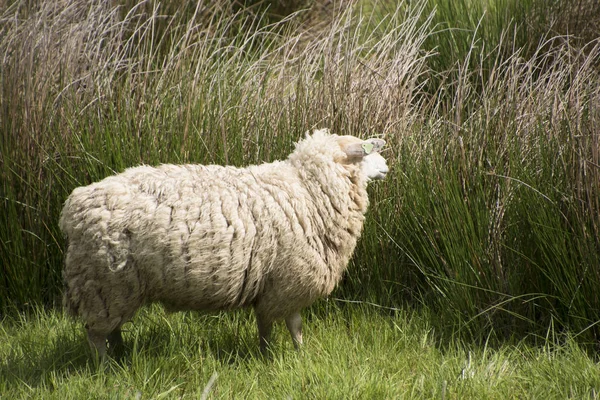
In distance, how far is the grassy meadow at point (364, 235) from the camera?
3.11 metres

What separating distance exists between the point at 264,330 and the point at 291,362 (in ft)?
0.66

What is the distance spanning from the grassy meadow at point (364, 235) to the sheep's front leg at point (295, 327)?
0.11 m

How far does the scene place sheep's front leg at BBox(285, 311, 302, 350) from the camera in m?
3.33

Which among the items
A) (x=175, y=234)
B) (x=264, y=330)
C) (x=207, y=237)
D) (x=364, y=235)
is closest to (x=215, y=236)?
(x=207, y=237)

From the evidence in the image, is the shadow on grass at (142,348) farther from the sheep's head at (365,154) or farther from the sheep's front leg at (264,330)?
the sheep's head at (365,154)

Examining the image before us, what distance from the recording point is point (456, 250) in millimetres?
3504

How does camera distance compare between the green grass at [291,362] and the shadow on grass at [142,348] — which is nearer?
the green grass at [291,362]

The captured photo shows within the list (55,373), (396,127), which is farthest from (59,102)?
(396,127)

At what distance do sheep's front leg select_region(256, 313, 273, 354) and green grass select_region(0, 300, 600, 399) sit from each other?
47mm

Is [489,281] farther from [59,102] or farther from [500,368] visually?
[59,102]

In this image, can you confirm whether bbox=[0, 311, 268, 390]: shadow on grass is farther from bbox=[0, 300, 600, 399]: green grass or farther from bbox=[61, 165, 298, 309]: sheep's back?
bbox=[61, 165, 298, 309]: sheep's back

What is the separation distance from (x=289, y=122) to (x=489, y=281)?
145 cm

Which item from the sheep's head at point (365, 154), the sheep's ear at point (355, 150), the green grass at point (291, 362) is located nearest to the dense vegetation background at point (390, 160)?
the green grass at point (291, 362)

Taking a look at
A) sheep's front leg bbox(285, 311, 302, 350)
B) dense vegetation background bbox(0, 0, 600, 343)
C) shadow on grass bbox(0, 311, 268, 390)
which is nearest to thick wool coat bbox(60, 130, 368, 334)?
sheep's front leg bbox(285, 311, 302, 350)
